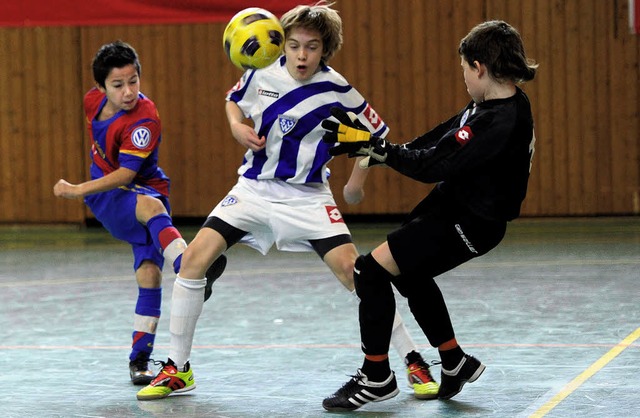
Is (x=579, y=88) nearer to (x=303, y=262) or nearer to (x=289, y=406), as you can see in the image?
(x=303, y=262)

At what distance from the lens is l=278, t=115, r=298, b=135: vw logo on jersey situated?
480 cm

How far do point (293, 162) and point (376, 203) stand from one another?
24.9 ft

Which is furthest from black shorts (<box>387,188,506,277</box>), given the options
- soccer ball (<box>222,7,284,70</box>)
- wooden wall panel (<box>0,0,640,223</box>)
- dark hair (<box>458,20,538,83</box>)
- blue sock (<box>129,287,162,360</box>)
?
wooden wall panel (<box>0,0,640,223</box>)

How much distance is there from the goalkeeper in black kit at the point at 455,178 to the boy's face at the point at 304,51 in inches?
18.5

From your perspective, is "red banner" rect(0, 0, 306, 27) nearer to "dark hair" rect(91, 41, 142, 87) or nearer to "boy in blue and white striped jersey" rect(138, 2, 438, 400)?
"dark hair" rect(91, 41, 142, 87)

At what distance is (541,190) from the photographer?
1209cm

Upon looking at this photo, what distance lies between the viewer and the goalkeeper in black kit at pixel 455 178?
4191 mm

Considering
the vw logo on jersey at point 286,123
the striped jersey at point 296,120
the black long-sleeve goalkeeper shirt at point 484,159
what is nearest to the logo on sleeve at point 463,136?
the black long-sleeve goalkeeper shirt at point 484,159

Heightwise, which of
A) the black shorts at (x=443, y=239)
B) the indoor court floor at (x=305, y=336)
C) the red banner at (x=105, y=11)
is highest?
the red banner at (x=105, y=11)

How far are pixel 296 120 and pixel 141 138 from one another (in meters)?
0.85

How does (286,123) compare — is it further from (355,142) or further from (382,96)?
→ (382,96)

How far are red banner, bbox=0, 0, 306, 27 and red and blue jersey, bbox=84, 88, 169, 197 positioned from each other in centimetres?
462

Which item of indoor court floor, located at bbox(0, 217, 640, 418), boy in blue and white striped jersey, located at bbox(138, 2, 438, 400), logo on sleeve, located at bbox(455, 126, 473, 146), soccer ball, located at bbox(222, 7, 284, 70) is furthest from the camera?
soccer ball, located at bbox(222, 7, 284, 70)

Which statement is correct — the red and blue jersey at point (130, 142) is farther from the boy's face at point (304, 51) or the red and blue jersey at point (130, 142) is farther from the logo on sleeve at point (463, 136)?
the logo on sleeve at point (463, 136)
